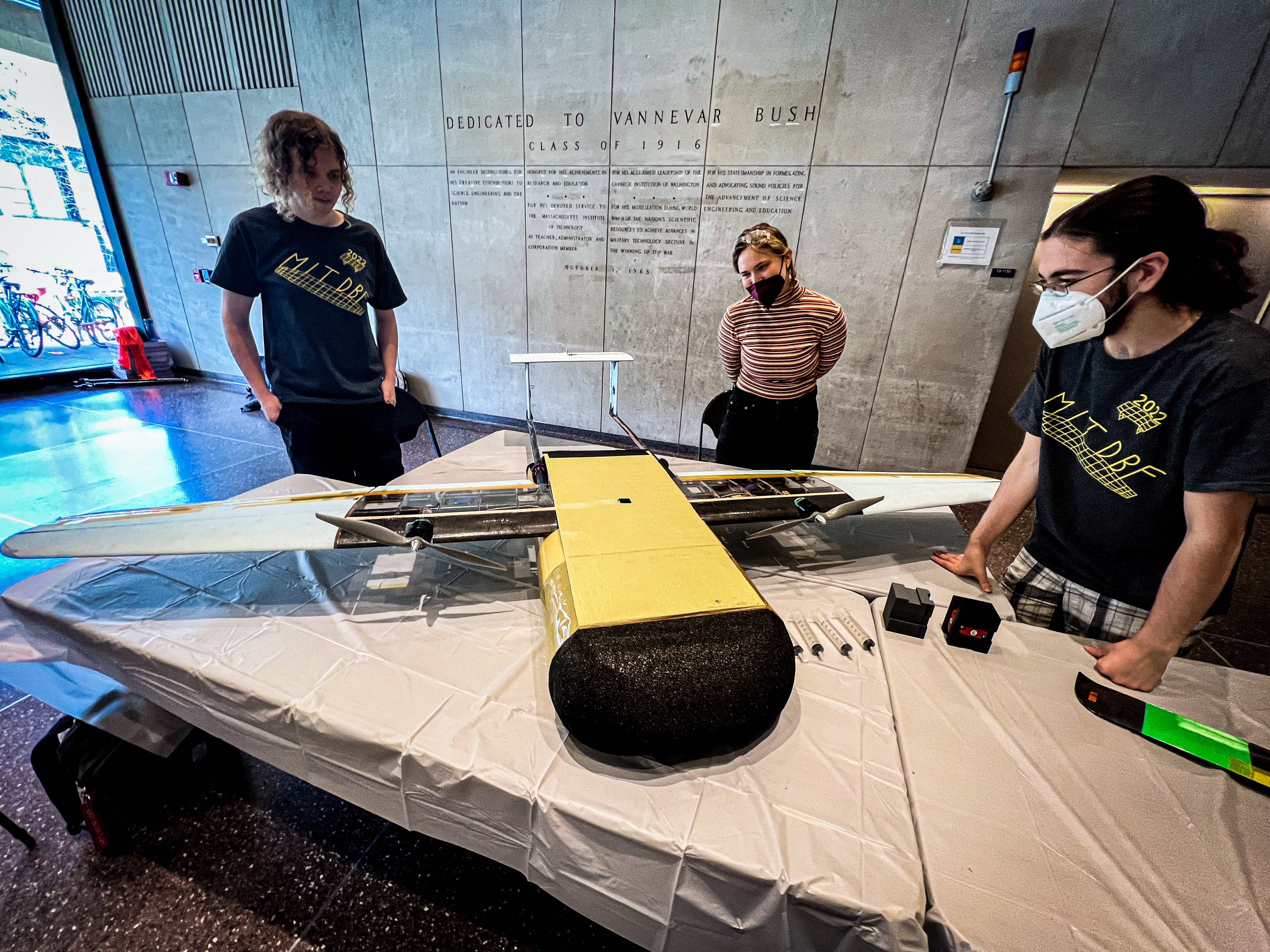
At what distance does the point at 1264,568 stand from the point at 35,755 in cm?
537

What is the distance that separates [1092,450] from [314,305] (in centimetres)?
235

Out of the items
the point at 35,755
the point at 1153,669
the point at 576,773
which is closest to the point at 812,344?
the point at 1153,669


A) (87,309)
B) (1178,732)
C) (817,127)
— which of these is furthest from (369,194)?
(1178,732)

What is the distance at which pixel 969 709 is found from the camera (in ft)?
2.95

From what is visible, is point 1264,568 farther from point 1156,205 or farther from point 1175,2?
point 1156,205

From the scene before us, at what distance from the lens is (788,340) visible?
204 centimetres

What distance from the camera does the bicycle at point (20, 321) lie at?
484 centimetres

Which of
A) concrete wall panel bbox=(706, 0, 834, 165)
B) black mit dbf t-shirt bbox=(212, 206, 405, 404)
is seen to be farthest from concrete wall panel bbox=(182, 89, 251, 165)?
concrete wall panel bbox=(706, 0, 834, 165)

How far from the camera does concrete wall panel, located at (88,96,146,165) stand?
4824 millimetres

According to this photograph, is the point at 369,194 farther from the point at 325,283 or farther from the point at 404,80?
the point at 325,283

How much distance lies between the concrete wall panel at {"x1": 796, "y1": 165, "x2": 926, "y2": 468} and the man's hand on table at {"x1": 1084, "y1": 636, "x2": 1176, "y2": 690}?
112 inches

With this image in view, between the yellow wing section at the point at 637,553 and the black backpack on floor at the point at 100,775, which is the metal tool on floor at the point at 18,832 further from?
the yellow wing section at the point at 637,553

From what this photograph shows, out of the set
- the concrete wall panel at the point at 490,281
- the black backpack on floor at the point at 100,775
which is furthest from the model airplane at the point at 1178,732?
the concrete wall panel at the point at 490,281

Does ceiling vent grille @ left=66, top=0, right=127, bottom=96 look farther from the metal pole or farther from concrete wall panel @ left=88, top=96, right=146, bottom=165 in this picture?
the metal pole
